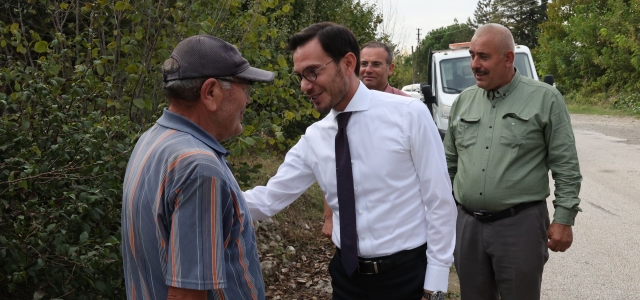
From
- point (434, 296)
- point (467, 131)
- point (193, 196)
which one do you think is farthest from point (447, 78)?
point (193, 196)

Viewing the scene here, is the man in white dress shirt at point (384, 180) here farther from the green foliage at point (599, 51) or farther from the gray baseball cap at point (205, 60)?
the green foliage at point (599, 51)

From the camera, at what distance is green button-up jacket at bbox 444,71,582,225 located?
3979 mm

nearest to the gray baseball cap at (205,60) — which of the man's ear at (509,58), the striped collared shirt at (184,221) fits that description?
the striped collared shirt at (184,221)

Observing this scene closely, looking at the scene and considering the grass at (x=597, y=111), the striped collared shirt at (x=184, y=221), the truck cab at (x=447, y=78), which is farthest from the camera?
the grass at (x=597, y=111)

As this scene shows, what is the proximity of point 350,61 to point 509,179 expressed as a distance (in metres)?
1.33

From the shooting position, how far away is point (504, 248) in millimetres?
4062

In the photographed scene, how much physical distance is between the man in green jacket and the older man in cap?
2.11 metres

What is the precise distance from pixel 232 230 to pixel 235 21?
327 centimetres

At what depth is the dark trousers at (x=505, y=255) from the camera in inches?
158

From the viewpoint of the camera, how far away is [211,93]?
7.34ft

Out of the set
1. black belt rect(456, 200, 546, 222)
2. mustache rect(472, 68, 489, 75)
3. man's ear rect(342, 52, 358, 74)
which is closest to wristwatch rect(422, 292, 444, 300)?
man's ear rect(342, 52, 358, 74)

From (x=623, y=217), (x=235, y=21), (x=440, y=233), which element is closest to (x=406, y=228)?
(x=440, y=233)

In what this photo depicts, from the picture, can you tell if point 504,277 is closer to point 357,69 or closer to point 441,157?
point 441,157

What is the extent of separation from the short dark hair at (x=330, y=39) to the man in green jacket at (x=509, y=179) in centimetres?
126
